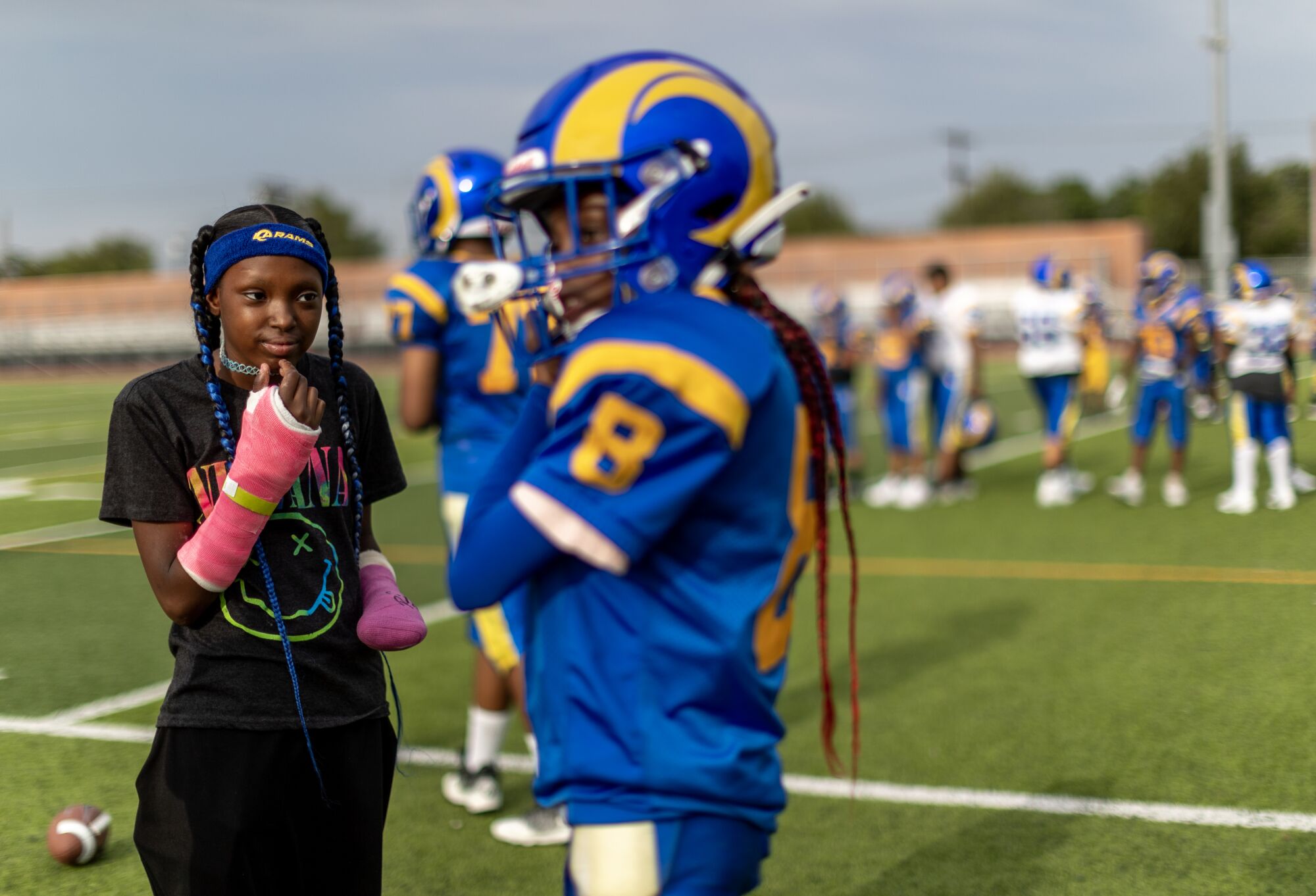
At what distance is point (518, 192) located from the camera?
7.05 feet

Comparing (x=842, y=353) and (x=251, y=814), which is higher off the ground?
(x=251, y=814)

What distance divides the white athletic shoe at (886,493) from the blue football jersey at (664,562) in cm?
A: 1032

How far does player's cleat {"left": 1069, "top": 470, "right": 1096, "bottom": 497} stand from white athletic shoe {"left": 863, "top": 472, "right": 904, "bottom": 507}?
5.23ft

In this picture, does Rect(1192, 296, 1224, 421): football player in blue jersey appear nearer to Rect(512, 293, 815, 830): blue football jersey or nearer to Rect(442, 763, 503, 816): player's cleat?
Rect(442, 763, 503, 816): player's cleat

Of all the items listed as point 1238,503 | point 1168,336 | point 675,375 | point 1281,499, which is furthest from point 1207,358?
point 675,375

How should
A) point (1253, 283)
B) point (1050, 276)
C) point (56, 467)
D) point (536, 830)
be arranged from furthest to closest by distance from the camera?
point (1050, 276) < point (1253, 283) < point (536, 830) < point (56, 467)

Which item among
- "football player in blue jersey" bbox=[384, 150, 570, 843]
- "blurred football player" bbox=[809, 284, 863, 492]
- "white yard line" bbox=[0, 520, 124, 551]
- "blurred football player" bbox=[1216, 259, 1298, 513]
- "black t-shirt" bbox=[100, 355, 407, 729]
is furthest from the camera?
"blurred football player" bbox=[809, 284, 863, 492]

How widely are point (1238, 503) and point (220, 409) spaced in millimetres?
9646

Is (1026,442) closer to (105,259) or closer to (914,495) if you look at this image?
(914,495)

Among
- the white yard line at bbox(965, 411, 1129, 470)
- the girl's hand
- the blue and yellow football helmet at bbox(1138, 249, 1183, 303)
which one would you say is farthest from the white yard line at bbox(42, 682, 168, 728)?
the white yard line at bbox(965, 411, 1129, 470)

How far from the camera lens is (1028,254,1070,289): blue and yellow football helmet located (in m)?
11.7

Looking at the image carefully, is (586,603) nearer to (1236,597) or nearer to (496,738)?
(496,738)

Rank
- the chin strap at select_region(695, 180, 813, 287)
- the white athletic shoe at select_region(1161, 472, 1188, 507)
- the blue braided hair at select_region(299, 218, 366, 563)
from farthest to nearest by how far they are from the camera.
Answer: the white athletic shoe at select_region(1161, 472, 1188, 507) < the blue braided hair at select_region(299, 218, 366, 563) < the chin strap at select_region(695, 180, 813, 287)

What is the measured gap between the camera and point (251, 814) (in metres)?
2.34
